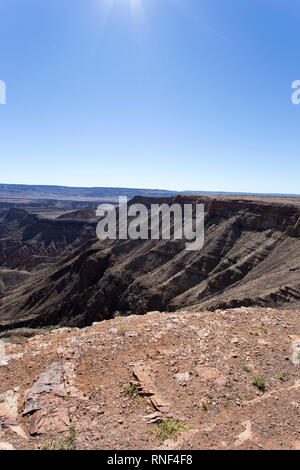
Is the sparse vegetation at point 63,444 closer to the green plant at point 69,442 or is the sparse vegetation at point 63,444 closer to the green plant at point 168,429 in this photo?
the green plant at point 69,442

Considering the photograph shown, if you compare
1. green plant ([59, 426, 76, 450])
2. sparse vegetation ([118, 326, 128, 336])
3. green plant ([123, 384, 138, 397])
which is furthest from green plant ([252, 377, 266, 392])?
green plant ([59, 426, 76, 450])

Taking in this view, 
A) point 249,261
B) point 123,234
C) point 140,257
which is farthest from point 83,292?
point 249,261

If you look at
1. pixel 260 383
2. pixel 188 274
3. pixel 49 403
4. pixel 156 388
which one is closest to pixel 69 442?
pixel 49 403

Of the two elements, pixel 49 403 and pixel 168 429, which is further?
pixel 49 403

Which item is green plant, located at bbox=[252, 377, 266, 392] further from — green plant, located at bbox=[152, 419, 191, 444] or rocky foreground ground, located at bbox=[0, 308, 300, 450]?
green plant, located at bbox=[152, 419, 191, 444]

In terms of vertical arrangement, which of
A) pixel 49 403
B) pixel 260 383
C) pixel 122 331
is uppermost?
pixel 122 331

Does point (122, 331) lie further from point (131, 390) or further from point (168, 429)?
point (168, 429)
